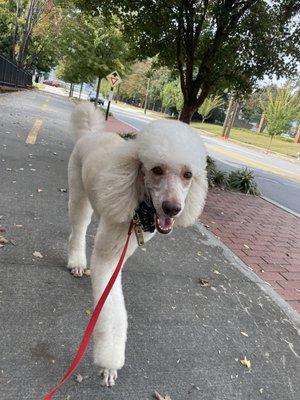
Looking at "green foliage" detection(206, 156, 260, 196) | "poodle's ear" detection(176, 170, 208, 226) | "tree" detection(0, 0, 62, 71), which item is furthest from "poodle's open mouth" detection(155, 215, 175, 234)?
"tree" detection(0, 0, 62, 71)

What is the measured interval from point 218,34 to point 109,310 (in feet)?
29.5

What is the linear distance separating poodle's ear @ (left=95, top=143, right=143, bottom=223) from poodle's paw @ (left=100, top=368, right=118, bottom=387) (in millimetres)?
907

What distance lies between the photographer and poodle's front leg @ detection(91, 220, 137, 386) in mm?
2477

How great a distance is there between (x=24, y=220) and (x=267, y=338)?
275 centimetres

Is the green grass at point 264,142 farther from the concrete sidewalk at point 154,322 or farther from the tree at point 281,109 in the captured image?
the concrete sidewalk at point 154,322

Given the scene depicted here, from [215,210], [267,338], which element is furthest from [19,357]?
[215,210]

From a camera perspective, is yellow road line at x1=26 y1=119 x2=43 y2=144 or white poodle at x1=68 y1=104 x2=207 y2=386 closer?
white poodle at x1=68 y1=104 x2=207 y2=386

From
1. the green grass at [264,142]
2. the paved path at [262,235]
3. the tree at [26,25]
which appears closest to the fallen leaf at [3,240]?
the paved path at [262,235]

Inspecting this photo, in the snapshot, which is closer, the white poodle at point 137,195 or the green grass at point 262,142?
the white poodle at point 137,195

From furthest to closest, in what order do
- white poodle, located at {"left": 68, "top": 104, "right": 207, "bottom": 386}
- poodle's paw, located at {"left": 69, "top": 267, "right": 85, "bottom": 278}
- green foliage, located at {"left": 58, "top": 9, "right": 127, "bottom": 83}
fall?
green foliage, located at {"left": 58, "top": 9, "right": 127, "bottom": 83}, poodle's paw, located at {"left": 69, "top": 267, "right": 85, "bottom": 278}, white poodle, located at {"left": 68, "top": 104, "right": 207, "bottom": 386}

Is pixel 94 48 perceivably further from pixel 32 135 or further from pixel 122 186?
pixel 122 186

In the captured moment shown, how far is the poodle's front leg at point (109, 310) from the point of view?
248 cm

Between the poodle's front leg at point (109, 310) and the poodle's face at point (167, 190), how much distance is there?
0.44m

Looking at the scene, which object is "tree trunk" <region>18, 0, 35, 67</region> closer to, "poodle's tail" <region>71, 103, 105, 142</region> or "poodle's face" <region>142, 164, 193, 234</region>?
"poodle's tail" <region>71, 103, 105, 142</region>
